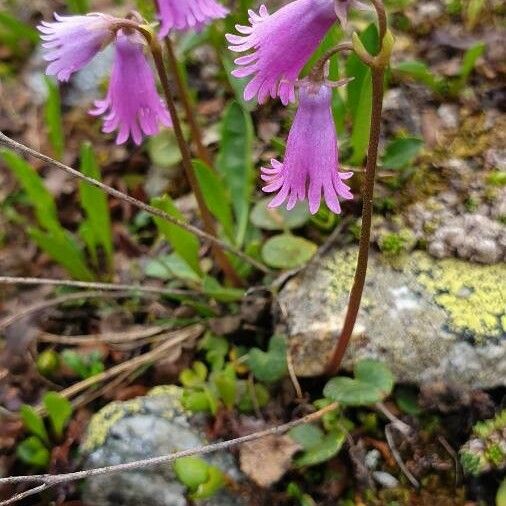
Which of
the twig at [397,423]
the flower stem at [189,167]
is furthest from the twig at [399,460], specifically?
the flower stem at [189,167]

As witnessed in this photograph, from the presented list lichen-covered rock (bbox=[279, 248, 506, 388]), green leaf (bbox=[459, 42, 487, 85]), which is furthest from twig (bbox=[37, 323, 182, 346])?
green leaf (bbox=[459, 42, 487, 85])

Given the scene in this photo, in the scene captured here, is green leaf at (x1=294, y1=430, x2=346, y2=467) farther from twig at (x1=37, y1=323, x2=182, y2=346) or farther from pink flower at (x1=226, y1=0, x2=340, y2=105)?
pink flower at (x1=226, y1=0, x2=340, y2=105)

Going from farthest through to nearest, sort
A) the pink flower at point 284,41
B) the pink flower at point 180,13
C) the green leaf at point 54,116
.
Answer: the green leaf at point 54,116, the pink flower at point 180,13, the pink flower at point 284,41

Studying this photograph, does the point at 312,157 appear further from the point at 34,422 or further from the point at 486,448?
the point at 34,422

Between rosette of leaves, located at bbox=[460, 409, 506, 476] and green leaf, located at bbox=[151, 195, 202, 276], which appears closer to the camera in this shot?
rosette of leaves, located at bbox=[460, 409, 506, 476]

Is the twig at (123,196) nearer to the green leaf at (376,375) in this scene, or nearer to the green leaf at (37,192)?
the green leaf at (37,192)

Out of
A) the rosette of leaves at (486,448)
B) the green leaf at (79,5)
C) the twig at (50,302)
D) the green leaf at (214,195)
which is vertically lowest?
the rosette of leaves at (486,448)

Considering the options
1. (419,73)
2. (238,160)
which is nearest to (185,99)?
(238,160)
